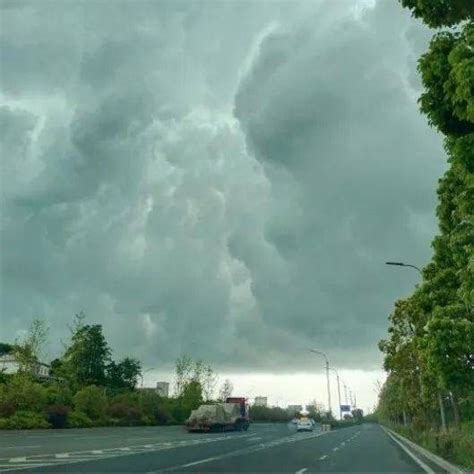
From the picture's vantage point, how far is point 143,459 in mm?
20828

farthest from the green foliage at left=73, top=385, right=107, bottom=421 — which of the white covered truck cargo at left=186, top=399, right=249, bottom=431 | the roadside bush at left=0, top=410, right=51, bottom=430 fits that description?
the white covered truck cargo at left=186, top=399, right=249, bottom=431

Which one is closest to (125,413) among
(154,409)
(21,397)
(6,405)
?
(154,409)

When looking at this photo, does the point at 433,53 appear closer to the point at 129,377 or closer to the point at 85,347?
the point at 85,347

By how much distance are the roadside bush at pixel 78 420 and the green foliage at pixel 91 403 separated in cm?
388

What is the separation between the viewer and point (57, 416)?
182 ft

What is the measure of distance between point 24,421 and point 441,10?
4737cm

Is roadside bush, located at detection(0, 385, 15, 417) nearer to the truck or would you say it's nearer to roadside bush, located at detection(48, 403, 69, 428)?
roadside bush, located at detection(48, 403, 69, 428)

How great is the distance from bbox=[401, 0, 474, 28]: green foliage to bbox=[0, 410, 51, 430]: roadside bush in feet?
151

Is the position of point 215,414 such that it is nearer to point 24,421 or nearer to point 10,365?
point 24,421

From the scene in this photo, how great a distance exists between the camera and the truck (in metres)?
56.5

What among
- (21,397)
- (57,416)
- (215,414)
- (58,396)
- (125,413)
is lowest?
(57,416)

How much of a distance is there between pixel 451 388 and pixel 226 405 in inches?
1603

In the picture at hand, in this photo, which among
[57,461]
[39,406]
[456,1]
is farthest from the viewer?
[39,406]

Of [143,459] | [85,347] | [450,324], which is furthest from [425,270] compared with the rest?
[85,347]
